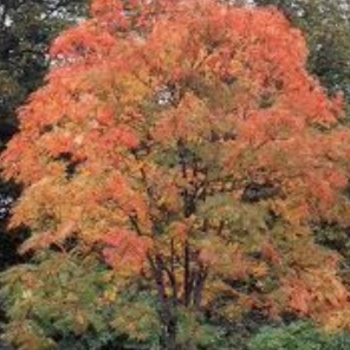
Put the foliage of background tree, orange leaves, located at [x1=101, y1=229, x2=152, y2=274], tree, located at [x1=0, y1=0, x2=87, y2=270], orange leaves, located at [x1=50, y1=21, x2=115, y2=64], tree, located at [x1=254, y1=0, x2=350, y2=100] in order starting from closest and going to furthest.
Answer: orange leaves, located at [x1=101, y1=229, x2=152, y2=274], orange leaves, located at [x1=50, y1=21, x2=115, y2=64], the foliage of background tree, tree, located at [x1=0, y1=0, x2=87, y2=270], tree, located at [x1=254, y1=0, x2=350, y2=100]

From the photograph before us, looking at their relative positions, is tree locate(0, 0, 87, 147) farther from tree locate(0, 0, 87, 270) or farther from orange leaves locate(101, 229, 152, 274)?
orange leaves locate(101, 229, 152, 274)

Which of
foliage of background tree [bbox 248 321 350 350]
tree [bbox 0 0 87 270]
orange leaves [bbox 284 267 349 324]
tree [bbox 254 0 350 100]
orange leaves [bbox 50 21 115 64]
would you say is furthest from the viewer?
tree [bbox 254 0 350 100]

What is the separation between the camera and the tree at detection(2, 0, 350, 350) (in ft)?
41.0

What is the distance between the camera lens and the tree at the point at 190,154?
41.0ft

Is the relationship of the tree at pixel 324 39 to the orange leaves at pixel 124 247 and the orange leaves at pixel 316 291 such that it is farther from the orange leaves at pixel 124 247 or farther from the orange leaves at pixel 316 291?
the orange leaves at pixel 124 247

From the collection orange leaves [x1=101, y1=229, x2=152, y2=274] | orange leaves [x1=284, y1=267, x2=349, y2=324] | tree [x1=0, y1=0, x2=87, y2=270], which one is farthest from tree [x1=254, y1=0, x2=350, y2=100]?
orange leaves [x1=101, y1=229, x2=152, y2=274]

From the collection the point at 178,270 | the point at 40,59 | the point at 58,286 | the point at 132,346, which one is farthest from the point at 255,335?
the point at 40,59

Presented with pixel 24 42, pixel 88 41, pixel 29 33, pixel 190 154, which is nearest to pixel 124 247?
pixel 190 154

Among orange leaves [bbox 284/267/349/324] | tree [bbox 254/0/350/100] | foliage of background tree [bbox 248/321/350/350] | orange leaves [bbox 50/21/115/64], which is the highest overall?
orange leaves [bbox 50/21/115/64]

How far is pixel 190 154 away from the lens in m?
13.0

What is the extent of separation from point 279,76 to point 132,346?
8.69m

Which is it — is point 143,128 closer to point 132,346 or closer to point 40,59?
point 132,346

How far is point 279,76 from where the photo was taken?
43.7 ft

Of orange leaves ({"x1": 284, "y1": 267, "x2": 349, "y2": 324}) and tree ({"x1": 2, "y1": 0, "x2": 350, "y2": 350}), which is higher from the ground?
tree ({"x1": 2, "y1": 0, "x2": 350, "y2": 350})
